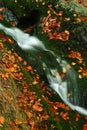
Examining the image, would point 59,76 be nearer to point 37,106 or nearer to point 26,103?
point 37,106

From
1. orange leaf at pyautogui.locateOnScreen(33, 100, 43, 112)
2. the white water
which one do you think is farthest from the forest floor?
the white water

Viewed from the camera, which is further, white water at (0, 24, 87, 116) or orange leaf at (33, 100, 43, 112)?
white water at (0, 24, 87, 116)

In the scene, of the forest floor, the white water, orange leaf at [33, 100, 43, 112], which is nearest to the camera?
the forest floor

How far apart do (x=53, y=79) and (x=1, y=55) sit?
175cm

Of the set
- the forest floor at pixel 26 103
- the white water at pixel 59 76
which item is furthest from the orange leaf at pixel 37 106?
the white water at pixel 59 76

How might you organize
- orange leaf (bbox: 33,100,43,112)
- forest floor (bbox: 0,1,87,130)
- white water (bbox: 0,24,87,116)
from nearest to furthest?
1. forest floor (bbox: 0,1,87,130)
2. orange leaf (bbox: 33,100,43,112)
3. white water (bbox: 0,24,87,116)

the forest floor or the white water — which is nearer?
the forest floor

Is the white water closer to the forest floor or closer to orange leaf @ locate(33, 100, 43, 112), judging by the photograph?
the forest floor

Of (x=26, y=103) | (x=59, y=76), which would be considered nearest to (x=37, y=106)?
(x=26, y=103)

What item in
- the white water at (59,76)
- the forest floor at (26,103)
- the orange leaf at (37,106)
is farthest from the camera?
the white water at (59,76)

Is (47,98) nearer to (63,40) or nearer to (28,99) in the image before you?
(28,99)

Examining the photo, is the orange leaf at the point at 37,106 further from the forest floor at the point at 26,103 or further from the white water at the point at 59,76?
the white water at the point at 59,76

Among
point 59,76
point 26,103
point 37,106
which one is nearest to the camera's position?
point 26,103

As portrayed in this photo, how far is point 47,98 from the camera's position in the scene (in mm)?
7391
